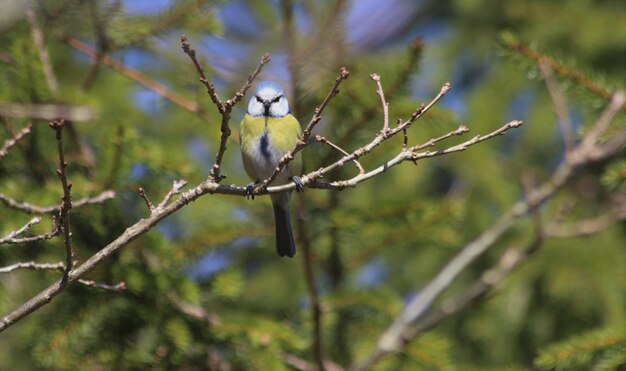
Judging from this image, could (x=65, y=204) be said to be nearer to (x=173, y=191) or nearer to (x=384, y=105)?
(x=173, y=191)

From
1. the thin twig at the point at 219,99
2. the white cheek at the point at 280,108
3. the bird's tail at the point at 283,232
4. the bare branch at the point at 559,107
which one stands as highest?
the white cheek at the point at 280,108

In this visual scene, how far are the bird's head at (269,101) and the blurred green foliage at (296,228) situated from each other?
121 millimetres

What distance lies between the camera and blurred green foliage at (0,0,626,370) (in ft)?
8.87

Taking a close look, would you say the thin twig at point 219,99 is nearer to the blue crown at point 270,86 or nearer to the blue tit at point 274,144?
the blue tit at point 274,144

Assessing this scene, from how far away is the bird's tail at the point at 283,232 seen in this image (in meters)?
2.87

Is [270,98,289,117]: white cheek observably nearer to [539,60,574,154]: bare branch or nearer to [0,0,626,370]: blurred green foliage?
[0,0,626,370]: blurred green foliage

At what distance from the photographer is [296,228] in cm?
275

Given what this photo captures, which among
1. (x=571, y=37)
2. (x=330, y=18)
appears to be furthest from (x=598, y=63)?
(x=330, y=18)

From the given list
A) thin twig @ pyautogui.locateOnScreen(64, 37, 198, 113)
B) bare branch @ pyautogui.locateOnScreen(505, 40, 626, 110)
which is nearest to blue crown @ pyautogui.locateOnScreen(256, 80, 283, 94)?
thin twig @ pyautogui.locateOnScreen(64, 37, 198, 113)

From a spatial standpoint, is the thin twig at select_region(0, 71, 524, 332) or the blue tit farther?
the blue tit

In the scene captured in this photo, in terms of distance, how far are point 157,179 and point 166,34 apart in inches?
23.4

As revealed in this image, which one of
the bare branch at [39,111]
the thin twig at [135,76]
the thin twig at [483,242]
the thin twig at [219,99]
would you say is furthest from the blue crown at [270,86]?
the thin twig at [219,99]

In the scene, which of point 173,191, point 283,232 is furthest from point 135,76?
point 173,191

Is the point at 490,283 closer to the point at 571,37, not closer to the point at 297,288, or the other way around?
the point at 297,288
